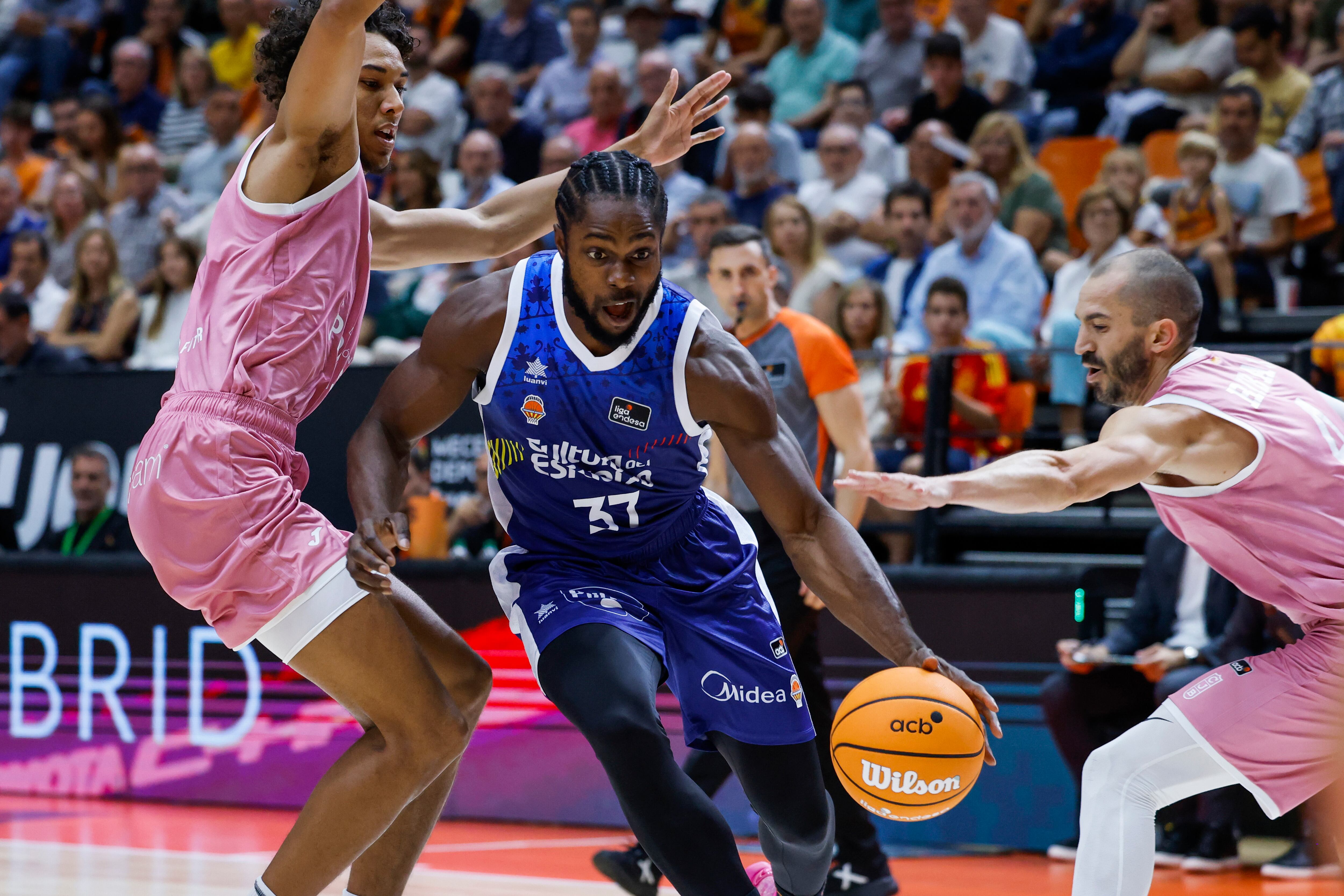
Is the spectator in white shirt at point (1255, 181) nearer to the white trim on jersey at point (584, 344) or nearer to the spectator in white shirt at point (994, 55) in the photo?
the spectator in white shirt at point (994, 55)

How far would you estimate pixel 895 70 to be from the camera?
1059 centimetres

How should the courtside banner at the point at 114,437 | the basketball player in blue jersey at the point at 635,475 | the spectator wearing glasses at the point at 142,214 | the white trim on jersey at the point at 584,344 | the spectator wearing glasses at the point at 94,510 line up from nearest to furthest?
the basketball player in blue jersey at the point at 635,475 → the white trim on jersey at the point at 584,344 → the courtside banner at the point at 114,437 → the spectator wearing glasses at the point at 94,510 → the spectator wearing glasses at the point at 142,214

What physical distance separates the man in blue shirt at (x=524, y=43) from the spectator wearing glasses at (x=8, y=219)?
12.5 ft

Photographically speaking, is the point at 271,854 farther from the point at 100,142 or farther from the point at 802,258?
the point at 100,142

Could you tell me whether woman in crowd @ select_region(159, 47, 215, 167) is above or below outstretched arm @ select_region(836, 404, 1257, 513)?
above

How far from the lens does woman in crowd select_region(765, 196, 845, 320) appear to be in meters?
8.34

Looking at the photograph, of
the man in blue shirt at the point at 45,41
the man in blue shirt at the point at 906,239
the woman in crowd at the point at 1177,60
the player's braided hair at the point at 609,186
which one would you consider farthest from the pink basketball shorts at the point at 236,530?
the man in blue shirt at the point at 45,41

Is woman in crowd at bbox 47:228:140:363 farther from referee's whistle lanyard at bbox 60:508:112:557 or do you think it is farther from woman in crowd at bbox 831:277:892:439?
woman in crowd at bbox 831:277:892:439

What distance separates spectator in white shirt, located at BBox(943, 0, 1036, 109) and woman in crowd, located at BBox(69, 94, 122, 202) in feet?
22.3

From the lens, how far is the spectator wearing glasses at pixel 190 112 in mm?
12750

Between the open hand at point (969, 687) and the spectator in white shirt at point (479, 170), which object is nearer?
the open hand at point (969, 687)

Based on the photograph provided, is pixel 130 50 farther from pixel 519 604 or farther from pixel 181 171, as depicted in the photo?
pixel 519 604

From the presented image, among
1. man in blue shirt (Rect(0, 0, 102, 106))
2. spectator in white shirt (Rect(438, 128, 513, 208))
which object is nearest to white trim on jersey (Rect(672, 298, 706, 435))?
spectator in white shirt (Rect(438, 128, 513, 208))

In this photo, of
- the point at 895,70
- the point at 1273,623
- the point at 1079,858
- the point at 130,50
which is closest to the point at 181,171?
the point at 130,50
